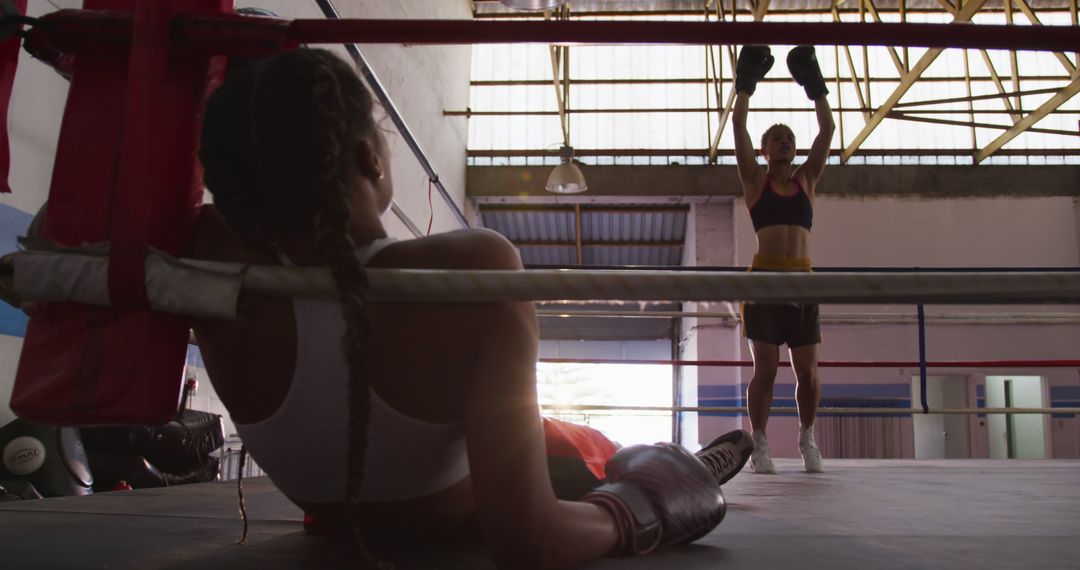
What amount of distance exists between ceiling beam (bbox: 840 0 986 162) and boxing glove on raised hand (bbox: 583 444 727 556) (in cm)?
473

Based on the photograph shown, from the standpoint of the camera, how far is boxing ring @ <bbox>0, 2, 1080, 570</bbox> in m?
0.64

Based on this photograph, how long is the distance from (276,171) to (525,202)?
763 cm

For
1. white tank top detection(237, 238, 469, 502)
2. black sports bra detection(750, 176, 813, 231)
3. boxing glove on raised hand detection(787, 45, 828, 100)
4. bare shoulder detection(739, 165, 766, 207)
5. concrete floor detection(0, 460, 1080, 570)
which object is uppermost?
boxing glove on raised hand detection(787, 45, 828, 100)

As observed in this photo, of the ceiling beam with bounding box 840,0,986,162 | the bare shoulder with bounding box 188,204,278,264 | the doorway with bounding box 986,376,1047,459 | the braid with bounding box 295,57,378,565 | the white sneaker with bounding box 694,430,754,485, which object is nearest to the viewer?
the braid with bounding box 295,57,378,565

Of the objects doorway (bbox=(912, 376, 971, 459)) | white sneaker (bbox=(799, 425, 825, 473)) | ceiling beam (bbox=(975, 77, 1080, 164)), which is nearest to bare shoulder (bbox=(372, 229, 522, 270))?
white sneaker (bbox=(799, 425, 825, 473))

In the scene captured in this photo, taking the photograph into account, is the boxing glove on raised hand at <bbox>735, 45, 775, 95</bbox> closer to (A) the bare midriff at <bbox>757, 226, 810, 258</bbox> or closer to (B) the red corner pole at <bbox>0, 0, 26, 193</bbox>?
(A) the bare midriff at <bbox>757, 226, 810, 258</bbox>

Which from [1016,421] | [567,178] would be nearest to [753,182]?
[567,178]

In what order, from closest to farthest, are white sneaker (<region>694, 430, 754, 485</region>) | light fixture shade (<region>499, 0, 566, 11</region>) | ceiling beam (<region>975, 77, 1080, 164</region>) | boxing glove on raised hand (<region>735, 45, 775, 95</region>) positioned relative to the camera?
1. white sneaker (<region>694, 430, 754, 485</region>)
2. boxing glove on raised hand (<region>735, 45, 775, 95</region>)
3. light fixture shade (<region>499, 0, 566, 11</region>)
4. ceiling beam (<region>975, 77, 1080, 164</region>)

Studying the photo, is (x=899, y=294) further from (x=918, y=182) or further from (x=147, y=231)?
(x=918, y=182)

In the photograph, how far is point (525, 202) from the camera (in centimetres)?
820

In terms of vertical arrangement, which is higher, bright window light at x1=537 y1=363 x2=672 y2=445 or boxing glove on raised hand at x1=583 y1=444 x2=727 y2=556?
boxing glove on raised hand at x1=583 y1=444 x2=727 y2=556

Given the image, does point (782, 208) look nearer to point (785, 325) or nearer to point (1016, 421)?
point (785, 325)

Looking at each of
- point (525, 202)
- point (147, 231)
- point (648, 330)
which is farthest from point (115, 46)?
point (648, 330)

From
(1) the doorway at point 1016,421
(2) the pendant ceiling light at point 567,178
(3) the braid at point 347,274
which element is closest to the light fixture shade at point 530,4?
(2) the pendant ceiling light at point 567,178
